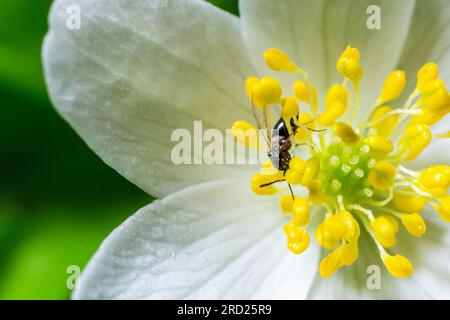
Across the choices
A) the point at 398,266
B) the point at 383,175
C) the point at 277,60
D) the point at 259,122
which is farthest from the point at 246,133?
the point at 398,266

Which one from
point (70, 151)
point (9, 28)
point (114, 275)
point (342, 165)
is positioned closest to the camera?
point (114, 275)

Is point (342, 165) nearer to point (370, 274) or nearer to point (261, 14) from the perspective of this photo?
point (370, 274)

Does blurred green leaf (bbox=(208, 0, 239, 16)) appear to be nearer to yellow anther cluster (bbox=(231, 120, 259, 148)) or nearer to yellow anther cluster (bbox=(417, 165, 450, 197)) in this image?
yellow anther cluster (bbox=(231, 120, 259, 148))

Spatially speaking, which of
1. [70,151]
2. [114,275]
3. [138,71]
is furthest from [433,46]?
[70,151]

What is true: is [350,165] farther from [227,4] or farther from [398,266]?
[227,4]

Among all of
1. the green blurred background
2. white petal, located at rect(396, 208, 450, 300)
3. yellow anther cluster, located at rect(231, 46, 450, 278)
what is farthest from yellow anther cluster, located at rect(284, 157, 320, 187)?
the green blurred background
